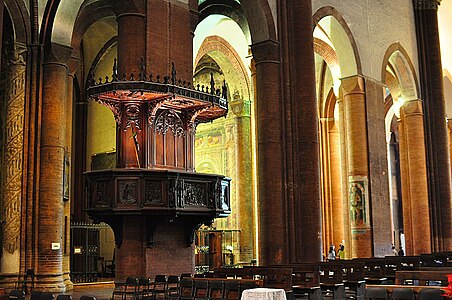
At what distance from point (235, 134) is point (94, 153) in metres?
6.35

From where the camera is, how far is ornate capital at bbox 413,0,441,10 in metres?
27.4

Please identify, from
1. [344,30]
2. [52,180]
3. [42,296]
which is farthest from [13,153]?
[344,30]

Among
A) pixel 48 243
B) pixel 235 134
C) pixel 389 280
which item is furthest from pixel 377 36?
pixel 48 243

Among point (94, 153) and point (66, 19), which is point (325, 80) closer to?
point (94, 153)

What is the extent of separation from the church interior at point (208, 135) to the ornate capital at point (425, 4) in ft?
0.21

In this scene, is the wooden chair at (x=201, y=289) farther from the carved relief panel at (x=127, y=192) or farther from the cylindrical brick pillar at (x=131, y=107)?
the cylindrical brick pillar at (x=131, y=107)

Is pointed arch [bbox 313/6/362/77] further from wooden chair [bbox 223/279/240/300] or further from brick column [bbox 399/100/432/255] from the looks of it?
wooden chair [bbox 223/279/240/300]

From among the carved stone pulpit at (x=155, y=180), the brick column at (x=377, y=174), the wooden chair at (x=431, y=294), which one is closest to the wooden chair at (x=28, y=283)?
the carved stone pulpit at (x=155, y=180)

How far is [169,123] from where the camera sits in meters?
13.2

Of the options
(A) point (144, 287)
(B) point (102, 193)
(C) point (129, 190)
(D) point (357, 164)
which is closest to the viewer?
(C) point (129, 190)

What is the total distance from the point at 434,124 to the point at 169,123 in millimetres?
16996

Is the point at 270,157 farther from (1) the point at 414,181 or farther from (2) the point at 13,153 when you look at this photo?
(1) the point at 414,181

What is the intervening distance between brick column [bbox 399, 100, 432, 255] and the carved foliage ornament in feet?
50.5

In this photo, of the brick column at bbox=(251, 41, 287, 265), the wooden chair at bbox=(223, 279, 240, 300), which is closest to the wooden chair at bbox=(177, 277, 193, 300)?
the wooden chair at bbox=(223, 279, 240, 300)
